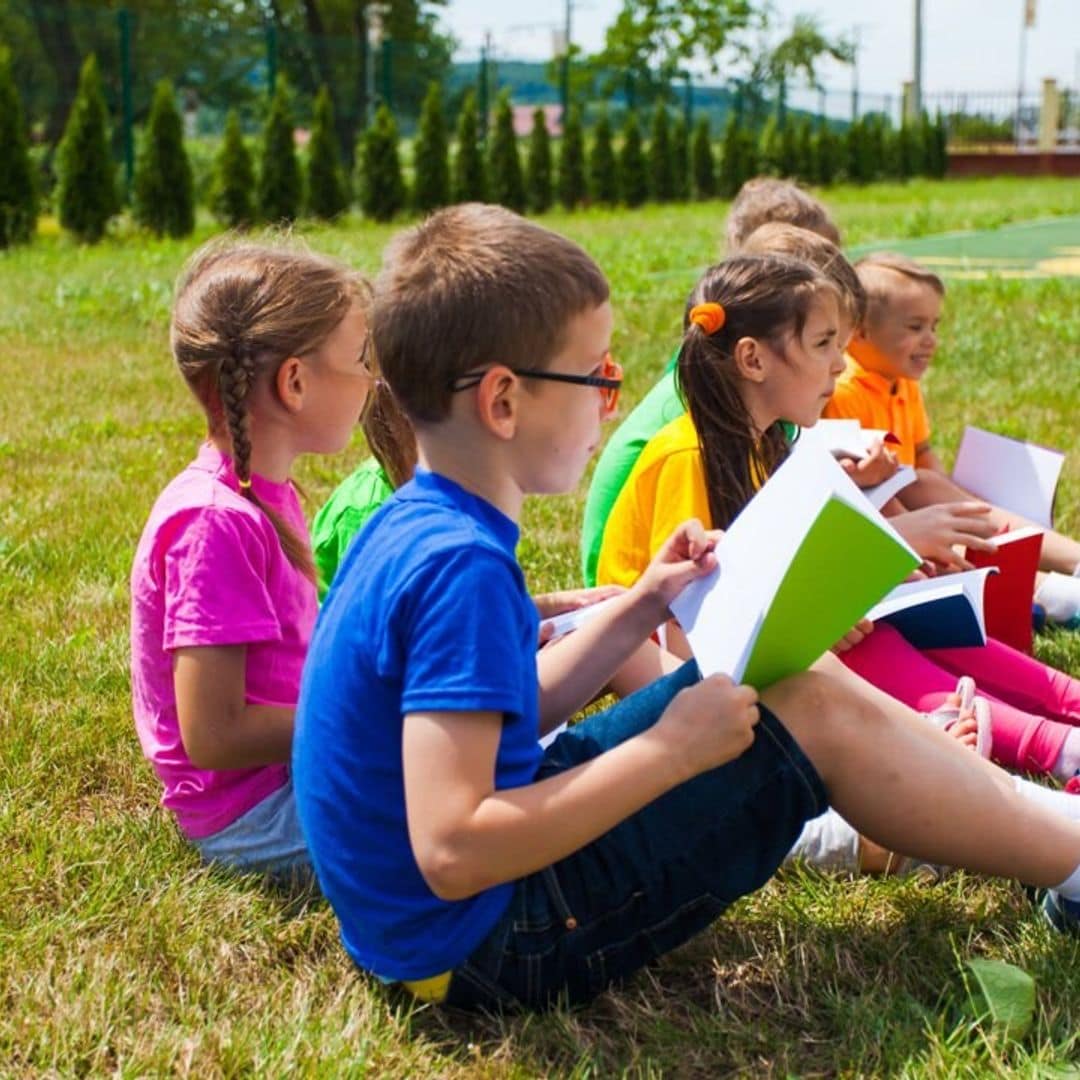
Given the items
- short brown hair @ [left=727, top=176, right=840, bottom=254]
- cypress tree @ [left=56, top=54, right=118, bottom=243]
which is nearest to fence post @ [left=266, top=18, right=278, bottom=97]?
cypress tree @ [left=56, top=54, right=118, bottom=243]

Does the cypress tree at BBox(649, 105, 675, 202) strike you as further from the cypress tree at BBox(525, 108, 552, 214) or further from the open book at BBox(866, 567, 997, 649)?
the open book at BBox(866, 567, 997, 649)

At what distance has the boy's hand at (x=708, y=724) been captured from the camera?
6.19 feet

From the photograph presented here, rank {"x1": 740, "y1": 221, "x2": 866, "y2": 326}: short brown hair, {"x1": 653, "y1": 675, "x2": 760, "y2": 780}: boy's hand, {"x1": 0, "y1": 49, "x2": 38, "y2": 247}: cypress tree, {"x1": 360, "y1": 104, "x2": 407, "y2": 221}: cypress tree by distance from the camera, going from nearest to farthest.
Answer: {"x1": 653, "y1": 675, "x2": 760, "y2": 780}: boy's hand < {"x1": 740, "y1": 221, "x2": 866, "y2": 326}: short brown hair < {"x1": 0, "y1": 49, "x2": 38, "y2": 247}: cypress tree < {"x1": 360, "y1": 104, "x2": 407, "y2": 221}: cypress tree

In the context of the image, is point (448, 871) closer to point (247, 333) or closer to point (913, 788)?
point (913, 788)

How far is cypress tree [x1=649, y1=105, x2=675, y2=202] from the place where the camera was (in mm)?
26844

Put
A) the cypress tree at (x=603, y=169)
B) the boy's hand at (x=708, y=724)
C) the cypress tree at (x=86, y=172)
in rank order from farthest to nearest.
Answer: the cypress tree at (x=603, y=169) < the cypress tree at (x=86, y=172) < the boy's hand at (x=708, y=724)

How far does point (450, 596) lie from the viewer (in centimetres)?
178

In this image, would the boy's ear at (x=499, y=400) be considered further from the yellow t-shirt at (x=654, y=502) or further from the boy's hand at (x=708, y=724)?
the yellow t-shirt at (x=654, y=502)

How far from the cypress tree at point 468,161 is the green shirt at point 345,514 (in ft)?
64.3

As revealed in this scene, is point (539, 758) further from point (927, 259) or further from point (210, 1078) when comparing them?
point (927, 259)

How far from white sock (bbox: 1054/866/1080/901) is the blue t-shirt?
832mm

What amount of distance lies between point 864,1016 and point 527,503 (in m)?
2.99

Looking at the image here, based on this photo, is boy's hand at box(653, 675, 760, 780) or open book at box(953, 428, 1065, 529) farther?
open book at box(953, 428, 1065, 529)

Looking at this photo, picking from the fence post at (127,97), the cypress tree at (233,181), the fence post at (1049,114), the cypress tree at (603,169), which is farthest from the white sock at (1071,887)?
the fence post at (1049,114)
